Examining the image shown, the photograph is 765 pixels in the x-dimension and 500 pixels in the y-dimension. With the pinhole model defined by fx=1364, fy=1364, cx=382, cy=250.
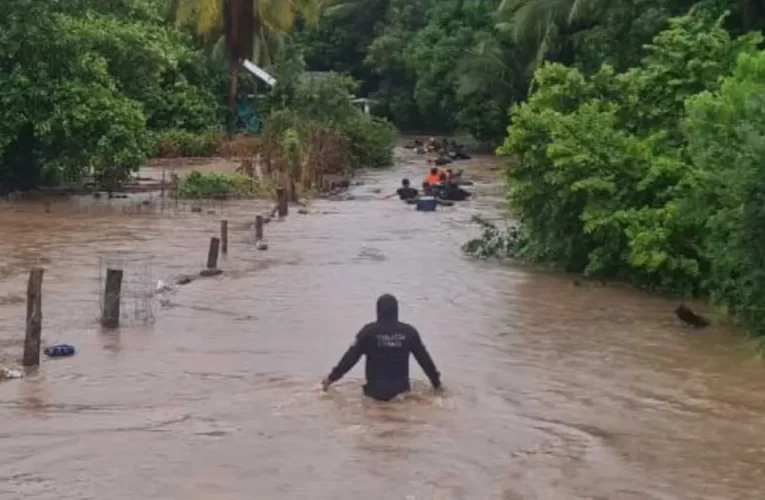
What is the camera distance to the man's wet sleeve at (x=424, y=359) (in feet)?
40.0

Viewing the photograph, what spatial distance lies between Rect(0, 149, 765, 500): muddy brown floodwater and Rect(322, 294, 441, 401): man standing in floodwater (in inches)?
8.7

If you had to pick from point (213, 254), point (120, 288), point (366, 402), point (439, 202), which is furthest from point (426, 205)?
point (366, 402)

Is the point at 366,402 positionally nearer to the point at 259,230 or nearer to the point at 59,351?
the point at 59,351

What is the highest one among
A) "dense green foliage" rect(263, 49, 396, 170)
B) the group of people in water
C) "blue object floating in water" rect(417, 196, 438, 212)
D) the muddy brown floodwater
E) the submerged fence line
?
"dense green foliage" rect(263, 49, 396, 170)

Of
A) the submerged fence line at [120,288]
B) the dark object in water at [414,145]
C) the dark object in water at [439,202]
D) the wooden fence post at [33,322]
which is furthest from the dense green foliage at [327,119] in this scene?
the wooden fence post at [33,322]

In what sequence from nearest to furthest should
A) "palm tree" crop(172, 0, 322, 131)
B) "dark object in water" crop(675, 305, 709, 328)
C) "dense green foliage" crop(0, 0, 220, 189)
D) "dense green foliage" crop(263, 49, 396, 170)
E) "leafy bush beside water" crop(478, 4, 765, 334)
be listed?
"leafy bush beside water" crop(478, 4, 765, 334), "dark object in water" crop(675, 305, 709, 328), "dense green foliage" crop(0, 0, 220, 189), "dense green foliage" crop(263, 49, 396, 170), "palm tree" crop(172, 0, 322, 131)

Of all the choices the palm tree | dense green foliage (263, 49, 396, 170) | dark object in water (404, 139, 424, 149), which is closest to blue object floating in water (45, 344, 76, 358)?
dense green foliage (263, 49, 396, 170)

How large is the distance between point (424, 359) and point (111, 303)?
4.97m

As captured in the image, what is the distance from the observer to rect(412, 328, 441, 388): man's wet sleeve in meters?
12.2

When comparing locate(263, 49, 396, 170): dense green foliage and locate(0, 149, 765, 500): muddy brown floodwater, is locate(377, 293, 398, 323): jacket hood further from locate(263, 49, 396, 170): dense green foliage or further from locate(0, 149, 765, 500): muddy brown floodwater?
locate(263, 49, 396, 170): dense green foliage

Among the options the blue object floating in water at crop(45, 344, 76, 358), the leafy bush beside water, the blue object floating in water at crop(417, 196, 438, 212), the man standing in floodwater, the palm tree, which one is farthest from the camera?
the palm tree

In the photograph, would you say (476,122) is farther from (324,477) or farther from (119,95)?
(324,477)

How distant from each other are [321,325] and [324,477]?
6.46m

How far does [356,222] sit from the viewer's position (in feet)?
94.7
